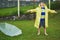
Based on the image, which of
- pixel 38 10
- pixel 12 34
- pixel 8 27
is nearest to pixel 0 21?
pixel 8 27

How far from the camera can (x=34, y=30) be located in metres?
3.85

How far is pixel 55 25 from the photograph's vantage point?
4.12 metres

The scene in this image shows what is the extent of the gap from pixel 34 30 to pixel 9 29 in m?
0.47

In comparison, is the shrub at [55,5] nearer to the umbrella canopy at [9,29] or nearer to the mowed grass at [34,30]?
the mowed grass at [34,30]

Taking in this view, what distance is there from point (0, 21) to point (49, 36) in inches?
45.0

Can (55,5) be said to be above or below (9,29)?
above

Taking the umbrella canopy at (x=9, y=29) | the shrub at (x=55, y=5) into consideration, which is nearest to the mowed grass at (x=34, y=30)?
the umbrella canopy at (x=9, y=29)

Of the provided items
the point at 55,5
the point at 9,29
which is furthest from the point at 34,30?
the point at 55,5

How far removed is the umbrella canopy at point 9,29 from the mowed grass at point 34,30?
83 millimetres

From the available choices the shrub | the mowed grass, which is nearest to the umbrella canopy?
the mowed grass

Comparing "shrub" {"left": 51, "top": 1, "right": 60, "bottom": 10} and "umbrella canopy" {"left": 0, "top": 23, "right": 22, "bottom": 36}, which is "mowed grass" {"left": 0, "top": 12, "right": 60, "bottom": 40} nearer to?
"umbrella canopy" {"left": 0, "top": 23, "right": 22, "bottom": 36}

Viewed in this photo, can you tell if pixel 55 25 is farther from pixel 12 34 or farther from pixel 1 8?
pixel 1 8

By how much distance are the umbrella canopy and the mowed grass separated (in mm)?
83

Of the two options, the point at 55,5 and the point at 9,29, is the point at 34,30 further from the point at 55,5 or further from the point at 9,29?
the point at 55,5
